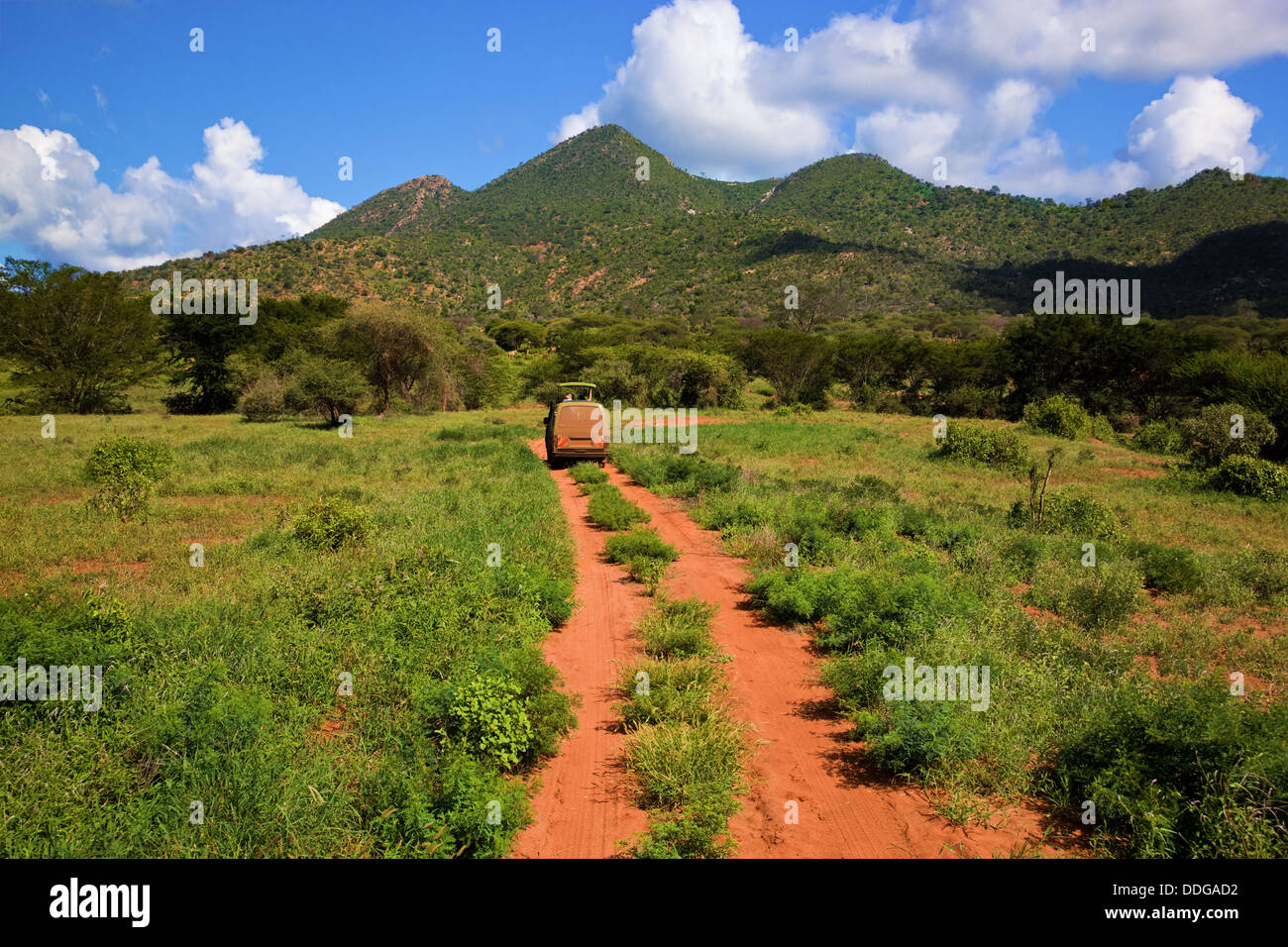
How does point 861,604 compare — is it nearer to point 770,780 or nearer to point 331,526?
point 770,780

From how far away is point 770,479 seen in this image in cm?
1631

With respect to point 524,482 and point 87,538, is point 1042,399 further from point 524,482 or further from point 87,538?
point 87,538

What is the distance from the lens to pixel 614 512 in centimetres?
1204

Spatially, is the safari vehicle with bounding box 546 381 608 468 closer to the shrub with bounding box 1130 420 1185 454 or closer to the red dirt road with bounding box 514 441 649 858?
the red dirt road with bounding box 514 441 649 858

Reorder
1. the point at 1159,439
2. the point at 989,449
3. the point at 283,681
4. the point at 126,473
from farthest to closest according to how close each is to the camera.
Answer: the point at 1159,439 < the point at 989,449 < the point at 126,473 < the point at 283,681

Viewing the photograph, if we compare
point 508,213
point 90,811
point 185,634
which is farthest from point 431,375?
point 508,213

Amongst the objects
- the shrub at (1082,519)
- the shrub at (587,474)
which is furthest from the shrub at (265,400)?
the shrub at (1082,519)

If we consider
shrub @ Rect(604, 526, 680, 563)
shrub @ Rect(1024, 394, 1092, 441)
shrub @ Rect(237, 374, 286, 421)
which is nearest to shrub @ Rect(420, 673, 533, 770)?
shrub @ Rect(604, 526, 680, 563)

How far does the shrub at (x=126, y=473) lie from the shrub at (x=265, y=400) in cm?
1911

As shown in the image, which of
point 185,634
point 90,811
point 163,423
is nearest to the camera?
point 90,811

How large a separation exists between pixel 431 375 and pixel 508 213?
276 ft

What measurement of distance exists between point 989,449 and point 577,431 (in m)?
14.8

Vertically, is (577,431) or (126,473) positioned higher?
(577,431)

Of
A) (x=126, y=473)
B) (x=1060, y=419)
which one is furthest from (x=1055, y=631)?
(x=1060, y=419)
